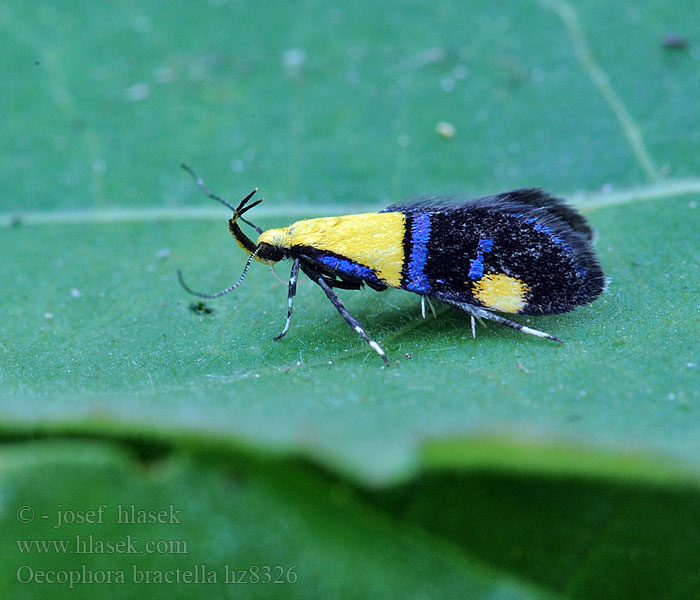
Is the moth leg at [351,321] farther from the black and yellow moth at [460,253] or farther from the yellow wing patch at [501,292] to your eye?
the yellow wing patch at [501,292]

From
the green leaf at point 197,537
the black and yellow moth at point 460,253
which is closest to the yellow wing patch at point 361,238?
the black and yellow moth at point 460,253

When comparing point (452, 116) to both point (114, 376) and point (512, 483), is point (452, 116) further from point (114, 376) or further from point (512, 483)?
point (512, 483)

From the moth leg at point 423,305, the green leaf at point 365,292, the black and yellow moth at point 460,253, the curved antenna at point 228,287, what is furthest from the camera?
the curved antenna at point 228,287

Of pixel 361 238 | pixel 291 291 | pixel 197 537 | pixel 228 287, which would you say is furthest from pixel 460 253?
pixel 197 537

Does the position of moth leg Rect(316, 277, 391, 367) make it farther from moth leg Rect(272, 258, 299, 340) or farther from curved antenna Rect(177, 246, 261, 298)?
curved antenna Rect(177, 246, 261, 298)

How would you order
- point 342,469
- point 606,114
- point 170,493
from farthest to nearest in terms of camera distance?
1. point 606,114
2. point 170,493
3. point 342,469

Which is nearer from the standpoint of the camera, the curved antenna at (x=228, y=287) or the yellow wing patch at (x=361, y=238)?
the yellow wing patch at (x=361, y=238)

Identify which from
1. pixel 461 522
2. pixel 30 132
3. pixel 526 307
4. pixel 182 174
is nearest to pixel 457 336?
pixel 526 307

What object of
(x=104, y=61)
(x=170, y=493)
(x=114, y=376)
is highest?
(x=104, y=61)
